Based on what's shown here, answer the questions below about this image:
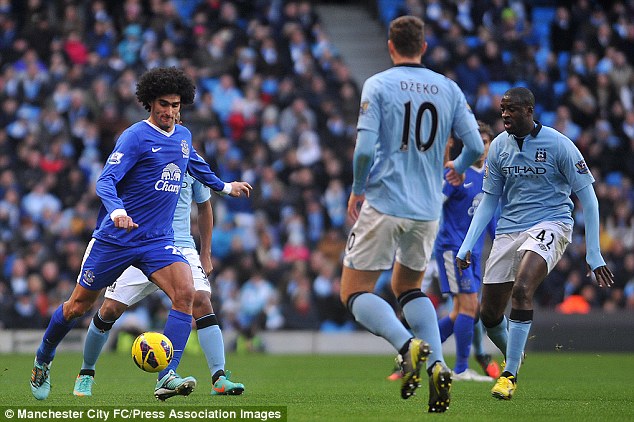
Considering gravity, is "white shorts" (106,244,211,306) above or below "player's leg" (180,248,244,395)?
above

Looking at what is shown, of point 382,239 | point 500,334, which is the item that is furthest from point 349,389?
point 382,239

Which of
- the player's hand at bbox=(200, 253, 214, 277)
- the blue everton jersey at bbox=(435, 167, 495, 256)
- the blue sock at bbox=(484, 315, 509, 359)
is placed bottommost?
the blue sock at bbox=(484, 315, 509, 359)

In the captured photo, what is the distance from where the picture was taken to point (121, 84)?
22.2 metres

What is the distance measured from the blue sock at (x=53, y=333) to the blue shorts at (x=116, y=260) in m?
0.48

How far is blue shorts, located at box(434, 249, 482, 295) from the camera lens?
41.0 feet

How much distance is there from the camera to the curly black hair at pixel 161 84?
931 centimetres

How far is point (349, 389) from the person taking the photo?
1123 centimetres

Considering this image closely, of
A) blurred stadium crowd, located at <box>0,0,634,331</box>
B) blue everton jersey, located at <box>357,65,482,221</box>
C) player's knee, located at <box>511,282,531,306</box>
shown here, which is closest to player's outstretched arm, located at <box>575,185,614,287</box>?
player's knee, located at <box>511,282,531,306</box>

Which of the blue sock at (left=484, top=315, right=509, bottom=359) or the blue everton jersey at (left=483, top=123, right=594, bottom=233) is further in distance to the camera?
the blue sock at (left=484, top=315, right=509, bottom=359)

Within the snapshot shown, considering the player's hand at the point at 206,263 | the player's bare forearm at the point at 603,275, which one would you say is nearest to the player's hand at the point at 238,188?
the player's hand at the point at 206,263

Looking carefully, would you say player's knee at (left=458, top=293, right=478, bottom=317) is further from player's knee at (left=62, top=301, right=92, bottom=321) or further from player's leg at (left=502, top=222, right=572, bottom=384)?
player's knee at (left=62, top=301, right=92, bottom=321)

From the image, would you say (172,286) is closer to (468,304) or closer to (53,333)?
(53,333)

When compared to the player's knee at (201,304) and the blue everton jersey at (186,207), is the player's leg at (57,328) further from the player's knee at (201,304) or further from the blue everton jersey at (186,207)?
the blue everton jersey at (186,207)

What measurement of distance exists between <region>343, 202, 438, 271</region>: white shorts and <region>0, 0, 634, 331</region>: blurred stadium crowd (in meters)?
11.4
